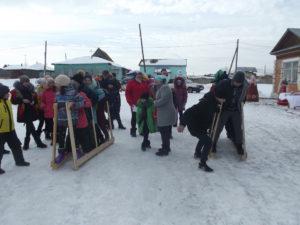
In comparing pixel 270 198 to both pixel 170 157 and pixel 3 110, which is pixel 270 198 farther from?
pixel 3 110

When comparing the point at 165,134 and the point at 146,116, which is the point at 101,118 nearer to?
the point at 146,116

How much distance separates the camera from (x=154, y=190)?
4781mm

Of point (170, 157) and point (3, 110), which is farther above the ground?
point (3, 110)

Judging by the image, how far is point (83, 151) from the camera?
6.21 m

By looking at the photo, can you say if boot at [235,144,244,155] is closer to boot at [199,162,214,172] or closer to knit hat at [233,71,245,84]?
boot at [199,162,214,172]

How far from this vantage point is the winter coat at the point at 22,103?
6770mm

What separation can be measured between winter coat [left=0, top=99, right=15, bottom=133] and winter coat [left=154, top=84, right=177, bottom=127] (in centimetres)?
249

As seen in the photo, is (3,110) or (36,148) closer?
(3,110)

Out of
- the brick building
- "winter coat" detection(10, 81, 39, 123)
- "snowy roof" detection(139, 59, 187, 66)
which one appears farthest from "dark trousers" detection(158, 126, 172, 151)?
"snowy roof" detection(139, 59, 187, 66)

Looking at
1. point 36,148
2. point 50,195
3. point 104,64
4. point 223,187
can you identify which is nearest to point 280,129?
point 223,187

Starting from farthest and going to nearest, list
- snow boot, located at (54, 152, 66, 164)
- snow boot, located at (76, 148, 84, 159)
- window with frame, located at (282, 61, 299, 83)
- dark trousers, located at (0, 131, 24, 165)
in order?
window with frame, located at (282, 61, 299, 83), snow boot, located at (76, 148, 84, 159), snow boot, located at (54, 152, 66, 164), dark trousers, located at (0, 131, 24, 165)

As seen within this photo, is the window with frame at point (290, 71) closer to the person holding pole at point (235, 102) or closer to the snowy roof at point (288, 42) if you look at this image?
the snowy roof at point (288, 42)

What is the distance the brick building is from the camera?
2038cm

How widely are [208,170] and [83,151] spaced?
2240 mm
